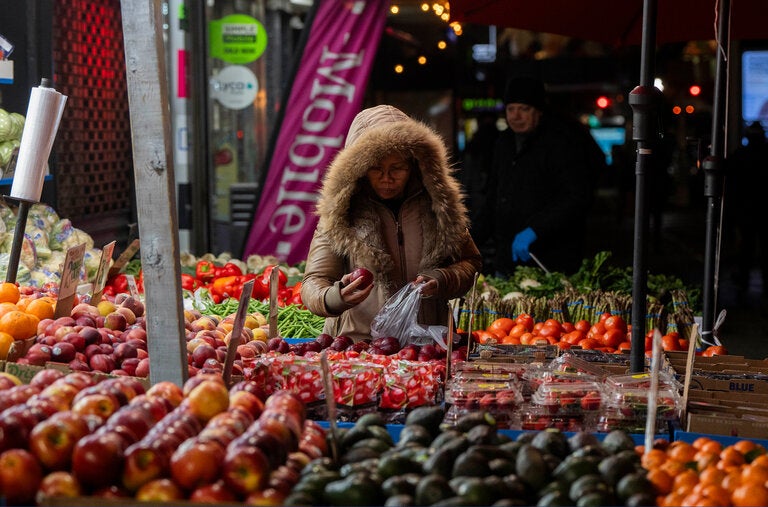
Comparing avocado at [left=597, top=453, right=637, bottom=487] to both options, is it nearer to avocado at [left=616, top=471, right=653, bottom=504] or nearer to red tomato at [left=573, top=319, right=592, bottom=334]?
avocado at [left=616, top=471, right=653, bottom=504]

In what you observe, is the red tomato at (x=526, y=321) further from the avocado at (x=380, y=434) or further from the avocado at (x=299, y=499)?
the avocado at (x=299, y=499)

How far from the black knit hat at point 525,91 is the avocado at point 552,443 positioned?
5237mm

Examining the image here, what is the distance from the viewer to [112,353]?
13.5 ft

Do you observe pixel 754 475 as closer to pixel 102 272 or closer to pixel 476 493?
pixel 476 493

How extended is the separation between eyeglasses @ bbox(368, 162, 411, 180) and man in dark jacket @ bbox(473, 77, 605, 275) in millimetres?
3192

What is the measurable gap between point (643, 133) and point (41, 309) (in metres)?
2.91

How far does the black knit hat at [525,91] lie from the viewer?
25.9ft

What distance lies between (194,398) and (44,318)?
1910mm

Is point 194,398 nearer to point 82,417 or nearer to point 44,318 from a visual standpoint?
point 82,417

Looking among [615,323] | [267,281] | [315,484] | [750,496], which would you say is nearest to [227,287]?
[267,281]

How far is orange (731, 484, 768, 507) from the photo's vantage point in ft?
8.95

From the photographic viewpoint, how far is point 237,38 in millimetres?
11062

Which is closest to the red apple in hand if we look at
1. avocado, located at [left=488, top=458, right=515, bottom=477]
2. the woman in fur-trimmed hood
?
the woman in fur-trimmed hood

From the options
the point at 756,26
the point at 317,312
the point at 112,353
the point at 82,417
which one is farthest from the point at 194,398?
the point at 756,26
